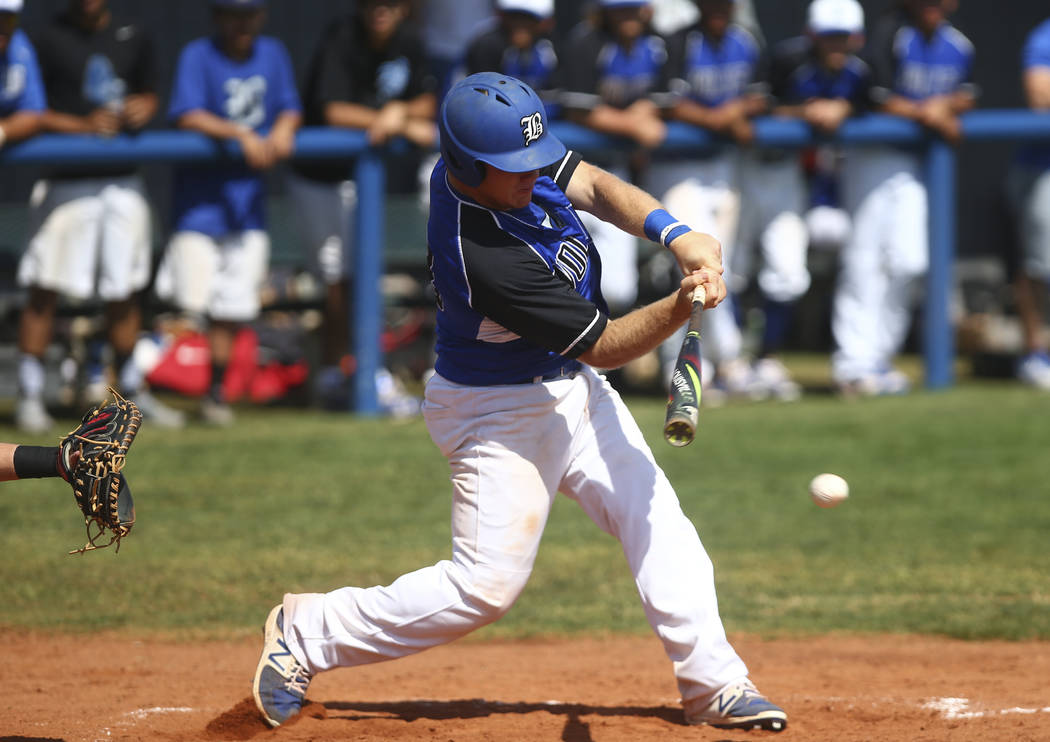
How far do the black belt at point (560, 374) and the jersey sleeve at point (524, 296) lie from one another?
0.20 m

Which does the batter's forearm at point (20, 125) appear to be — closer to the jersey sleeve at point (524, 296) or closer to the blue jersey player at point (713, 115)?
the blue jersey player at point (713, 115)

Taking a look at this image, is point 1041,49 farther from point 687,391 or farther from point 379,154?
point 687,391

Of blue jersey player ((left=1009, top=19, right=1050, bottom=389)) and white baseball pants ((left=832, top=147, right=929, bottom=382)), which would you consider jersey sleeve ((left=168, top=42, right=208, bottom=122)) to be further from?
blue jersey player ((left=1009, top=19, right=1050, bottom=389))

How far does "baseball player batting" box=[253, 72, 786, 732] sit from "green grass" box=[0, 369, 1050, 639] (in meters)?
0.20

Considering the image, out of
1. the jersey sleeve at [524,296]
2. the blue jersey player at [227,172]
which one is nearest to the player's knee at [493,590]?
the jersey sleeve at [524,296]

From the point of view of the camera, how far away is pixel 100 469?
364 centimetres

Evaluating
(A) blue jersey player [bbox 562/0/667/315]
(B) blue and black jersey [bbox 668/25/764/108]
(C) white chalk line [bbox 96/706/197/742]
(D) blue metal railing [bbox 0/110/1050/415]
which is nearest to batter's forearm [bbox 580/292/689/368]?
(C) white chalk line [bbox 96/706/197/742]

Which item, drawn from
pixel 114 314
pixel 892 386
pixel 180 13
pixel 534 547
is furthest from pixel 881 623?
pixel 180 13

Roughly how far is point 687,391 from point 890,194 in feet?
18.9

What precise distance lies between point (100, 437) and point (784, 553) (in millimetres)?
3366

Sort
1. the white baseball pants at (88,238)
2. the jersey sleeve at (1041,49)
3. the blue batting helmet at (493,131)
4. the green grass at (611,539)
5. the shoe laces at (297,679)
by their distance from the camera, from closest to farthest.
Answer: the blue batting helmet at (493,131), the shoe laces at (297,679), the green grass at (611,539), the white baseball pants at (88,238), the jersey sleeve at (1041,49)

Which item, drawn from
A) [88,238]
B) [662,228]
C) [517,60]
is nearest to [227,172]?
[88,238]

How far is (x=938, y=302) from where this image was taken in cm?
898

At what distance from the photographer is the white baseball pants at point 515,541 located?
12.4ft
